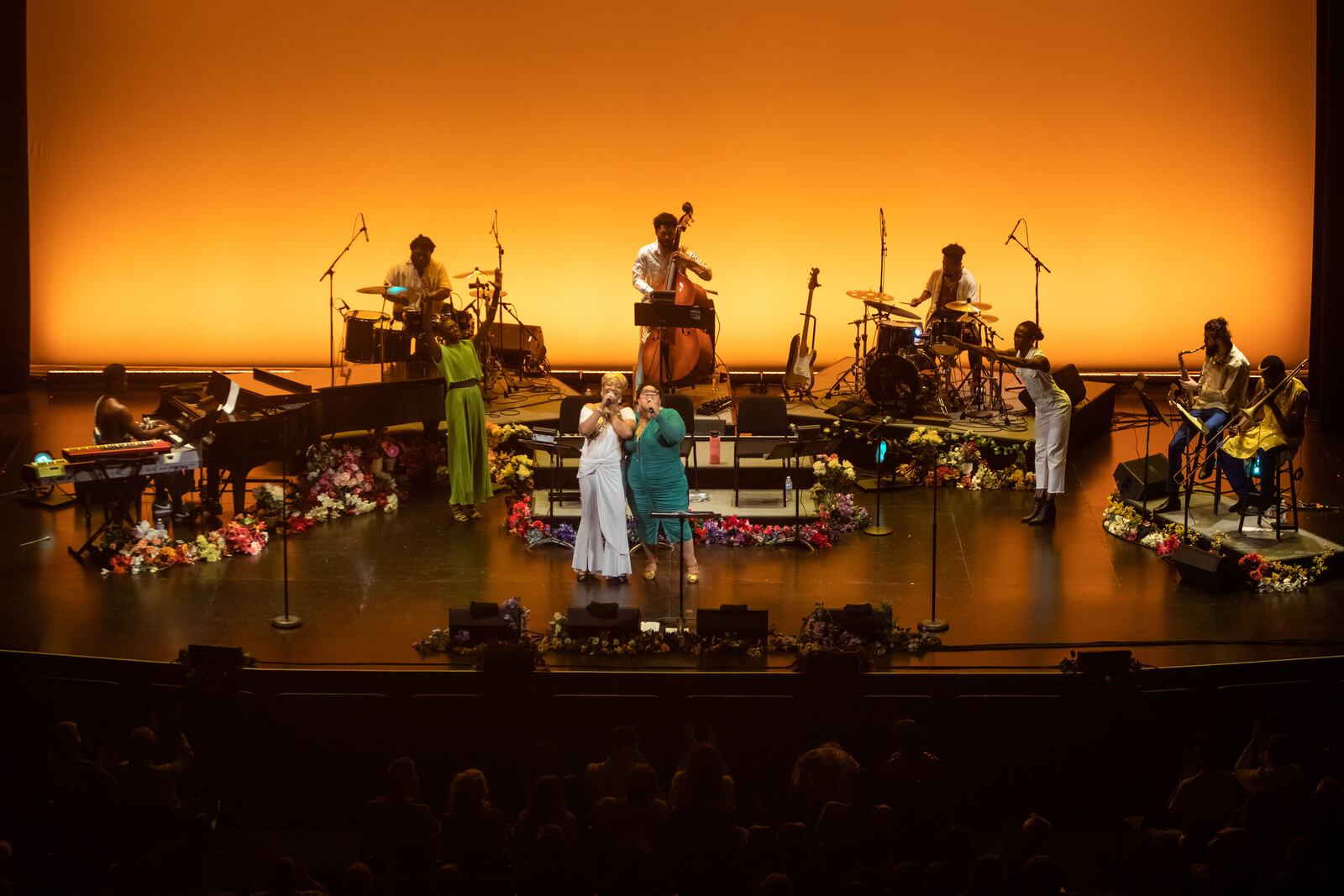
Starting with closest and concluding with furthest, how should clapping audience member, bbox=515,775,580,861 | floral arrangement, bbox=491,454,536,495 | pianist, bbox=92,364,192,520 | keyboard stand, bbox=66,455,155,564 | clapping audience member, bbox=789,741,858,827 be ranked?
clapping audience member, bbox=515,775,580,861
clapping audience member, bbox=789,741,858,827
keyboard stand, bbox=66,455,155,564
pianist, bbox=92,364,192,520
floral arrangement, bbox=491,454,536,495

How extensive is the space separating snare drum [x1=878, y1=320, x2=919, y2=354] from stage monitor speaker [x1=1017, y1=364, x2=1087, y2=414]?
1176mm

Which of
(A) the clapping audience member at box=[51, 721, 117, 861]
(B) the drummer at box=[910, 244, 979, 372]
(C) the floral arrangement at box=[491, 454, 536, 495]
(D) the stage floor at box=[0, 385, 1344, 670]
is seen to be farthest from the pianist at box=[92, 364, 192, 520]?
(B) the drummer at box=[910, 244, 979, 372]

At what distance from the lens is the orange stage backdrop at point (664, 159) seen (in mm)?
16578

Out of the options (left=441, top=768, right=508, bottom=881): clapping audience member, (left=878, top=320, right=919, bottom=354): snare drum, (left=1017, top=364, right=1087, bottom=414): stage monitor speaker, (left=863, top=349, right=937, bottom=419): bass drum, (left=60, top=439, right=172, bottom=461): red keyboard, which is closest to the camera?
(left=441, top=768, right=508, bottom=881): clapping audience member

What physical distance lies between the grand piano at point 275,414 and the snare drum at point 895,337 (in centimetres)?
397

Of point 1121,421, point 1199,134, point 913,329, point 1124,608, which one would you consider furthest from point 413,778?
point 1199,134

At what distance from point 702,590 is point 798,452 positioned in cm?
157

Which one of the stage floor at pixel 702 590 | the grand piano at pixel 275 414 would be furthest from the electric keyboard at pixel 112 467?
the stage floor at pixel 702 590

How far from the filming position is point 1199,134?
55.4ft

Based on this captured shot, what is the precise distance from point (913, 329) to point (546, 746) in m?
7.21

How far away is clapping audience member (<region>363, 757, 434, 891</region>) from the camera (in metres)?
7.27

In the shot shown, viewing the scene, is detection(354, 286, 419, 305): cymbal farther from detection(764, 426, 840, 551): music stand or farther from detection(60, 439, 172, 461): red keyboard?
detection(764, 426, 840, 551): music stand

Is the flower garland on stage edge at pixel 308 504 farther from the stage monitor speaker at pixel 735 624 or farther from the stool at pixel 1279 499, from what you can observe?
the stool at pixel 1279 499

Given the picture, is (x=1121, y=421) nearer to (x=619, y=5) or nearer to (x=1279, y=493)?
(x=1279, y=493)
